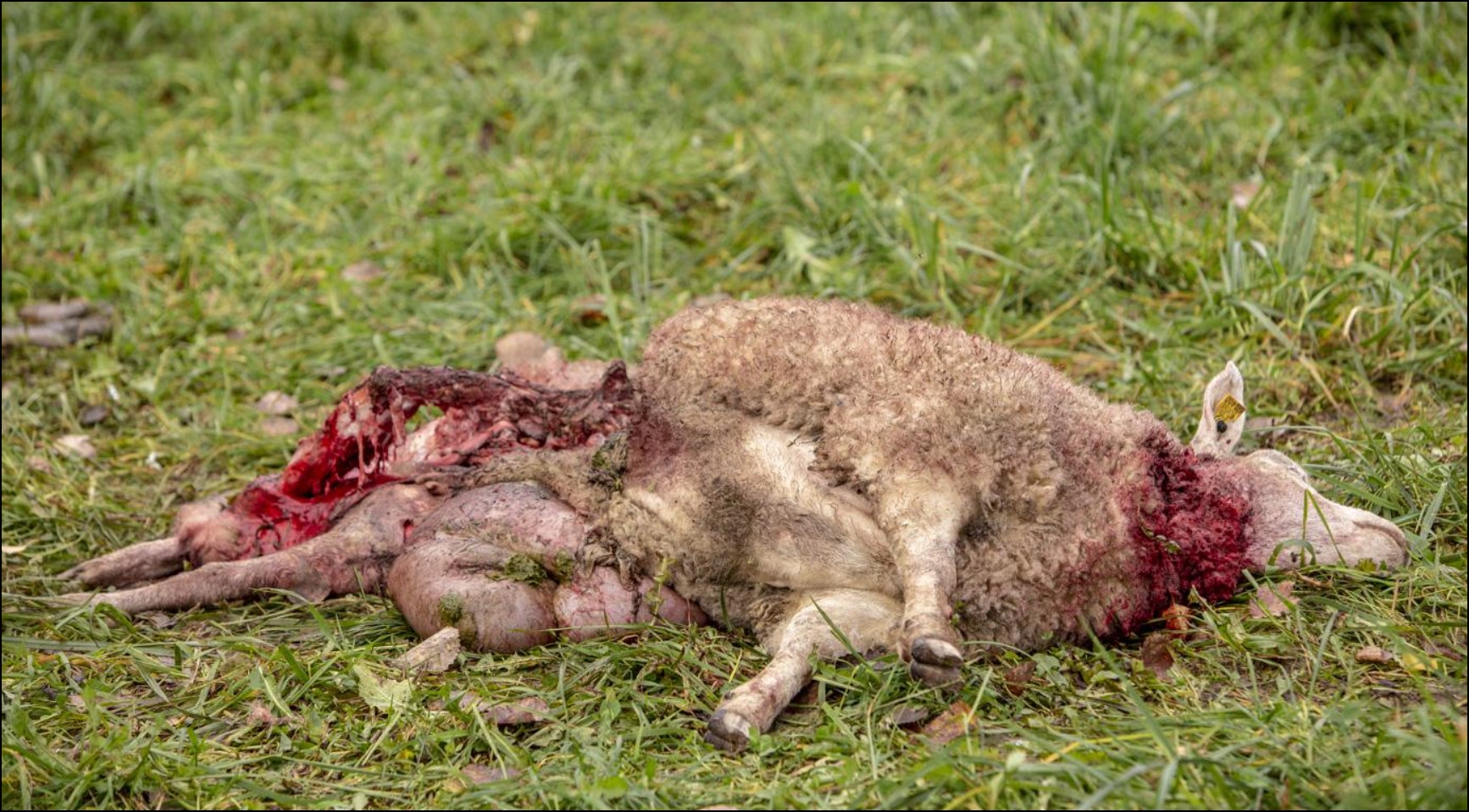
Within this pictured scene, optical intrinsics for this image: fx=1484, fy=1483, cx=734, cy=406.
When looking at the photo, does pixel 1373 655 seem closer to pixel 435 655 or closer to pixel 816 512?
pixel 816 512

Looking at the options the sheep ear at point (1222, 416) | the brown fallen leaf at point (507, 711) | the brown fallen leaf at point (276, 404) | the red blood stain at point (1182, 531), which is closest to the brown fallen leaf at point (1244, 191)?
the sheep ear at point (1222, 416)

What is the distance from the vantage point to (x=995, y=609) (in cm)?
327

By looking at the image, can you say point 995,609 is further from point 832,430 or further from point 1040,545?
point 832,430

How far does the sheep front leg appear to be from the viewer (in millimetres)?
2949

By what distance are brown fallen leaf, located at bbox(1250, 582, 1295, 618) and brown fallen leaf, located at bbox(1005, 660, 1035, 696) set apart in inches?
23.2

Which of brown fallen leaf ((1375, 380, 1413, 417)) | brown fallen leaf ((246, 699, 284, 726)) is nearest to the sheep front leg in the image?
brown fallen leaf ((246, 699, 284, 726))

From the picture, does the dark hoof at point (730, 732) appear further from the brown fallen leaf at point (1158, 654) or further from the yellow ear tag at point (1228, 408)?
the yellow ear tag at point (1228, 408)

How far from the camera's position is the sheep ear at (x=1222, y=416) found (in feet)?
12.2

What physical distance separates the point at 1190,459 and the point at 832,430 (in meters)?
0.86

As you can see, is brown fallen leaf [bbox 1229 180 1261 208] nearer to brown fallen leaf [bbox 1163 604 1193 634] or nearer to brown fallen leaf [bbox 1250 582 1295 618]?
brown fallen leaf [bbox 1250 582 1295 618]

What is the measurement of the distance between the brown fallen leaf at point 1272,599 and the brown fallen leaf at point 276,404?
3397mm

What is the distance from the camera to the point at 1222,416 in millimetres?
3738

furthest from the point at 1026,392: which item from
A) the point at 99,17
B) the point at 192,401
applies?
the point at 99,17

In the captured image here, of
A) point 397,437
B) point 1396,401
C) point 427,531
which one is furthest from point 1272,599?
point 397,437
